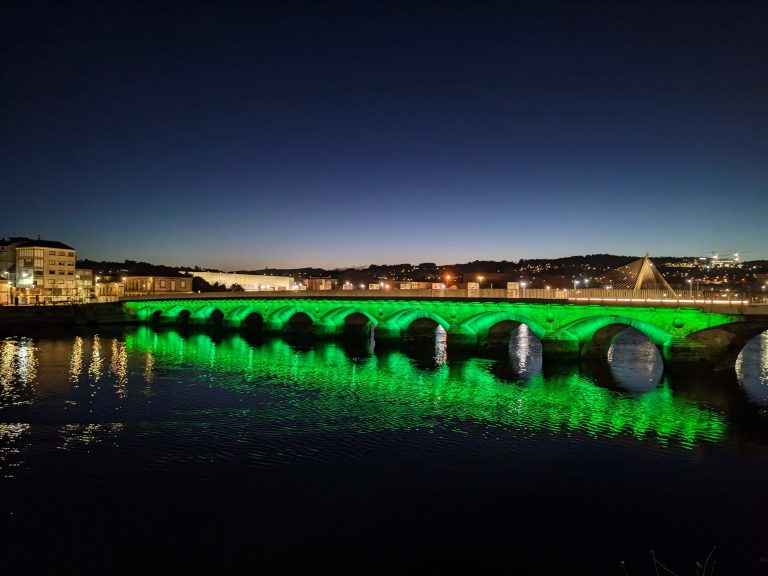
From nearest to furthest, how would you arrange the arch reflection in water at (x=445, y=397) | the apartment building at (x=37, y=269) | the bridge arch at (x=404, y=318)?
the arch reflection in water at (x=445, y=397)
the bridge arch at (x=404, y=318)
the apartment building at (x=37, y=269)

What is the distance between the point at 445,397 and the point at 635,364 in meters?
19.1

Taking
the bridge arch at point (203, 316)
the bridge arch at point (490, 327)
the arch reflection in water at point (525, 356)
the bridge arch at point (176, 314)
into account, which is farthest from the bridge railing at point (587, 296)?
the bridge arch at point (176, 314)

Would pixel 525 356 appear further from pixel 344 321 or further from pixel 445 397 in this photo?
pixel 344 321

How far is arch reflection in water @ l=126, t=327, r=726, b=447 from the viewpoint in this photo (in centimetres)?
2323

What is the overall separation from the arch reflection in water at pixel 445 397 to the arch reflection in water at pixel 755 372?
424cm

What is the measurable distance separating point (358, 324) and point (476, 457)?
46436 mm

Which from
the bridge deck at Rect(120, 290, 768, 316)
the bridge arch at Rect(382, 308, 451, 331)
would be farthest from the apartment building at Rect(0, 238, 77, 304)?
the bridge arch at Rect(382, 308, 451, 331)

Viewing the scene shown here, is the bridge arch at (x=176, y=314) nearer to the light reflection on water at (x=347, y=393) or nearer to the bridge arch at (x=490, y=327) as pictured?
the light reflection on water at (x=347, y=393)

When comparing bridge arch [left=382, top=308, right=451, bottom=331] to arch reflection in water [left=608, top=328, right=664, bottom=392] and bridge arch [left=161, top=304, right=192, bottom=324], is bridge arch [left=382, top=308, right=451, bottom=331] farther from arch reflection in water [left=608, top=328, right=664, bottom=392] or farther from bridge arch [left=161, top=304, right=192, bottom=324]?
bridge arch [left=161, top=304, right=192, bottom=324]

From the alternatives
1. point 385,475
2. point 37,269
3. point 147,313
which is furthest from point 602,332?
point 37,269

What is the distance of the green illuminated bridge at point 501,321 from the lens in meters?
32.4

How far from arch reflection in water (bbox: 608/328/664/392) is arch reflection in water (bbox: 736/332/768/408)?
15.1 ft

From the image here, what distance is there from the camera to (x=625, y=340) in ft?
188

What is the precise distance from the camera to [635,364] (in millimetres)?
40281
